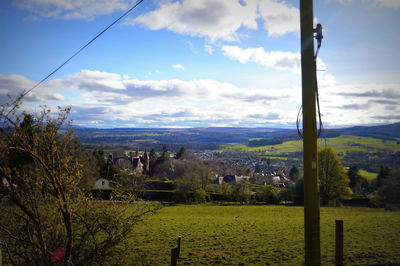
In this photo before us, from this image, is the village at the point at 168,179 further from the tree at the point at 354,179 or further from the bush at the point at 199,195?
the tree at the point at 354,179

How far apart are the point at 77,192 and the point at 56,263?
161 cm

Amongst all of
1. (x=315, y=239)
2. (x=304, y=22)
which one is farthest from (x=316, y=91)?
(x=315, y=239)

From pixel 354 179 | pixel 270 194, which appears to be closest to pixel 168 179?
pixel 270 194

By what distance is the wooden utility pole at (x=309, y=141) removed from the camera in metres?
3.85

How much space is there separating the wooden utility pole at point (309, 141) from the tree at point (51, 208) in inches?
169

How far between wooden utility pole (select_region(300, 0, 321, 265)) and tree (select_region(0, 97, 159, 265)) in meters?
4.29

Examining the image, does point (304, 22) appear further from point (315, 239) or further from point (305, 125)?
point (315, 239)

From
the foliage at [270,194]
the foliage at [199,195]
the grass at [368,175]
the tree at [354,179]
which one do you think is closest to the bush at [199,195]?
the foliage at [199,195]

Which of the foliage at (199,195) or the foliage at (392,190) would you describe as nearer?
the foliage at (392,190)

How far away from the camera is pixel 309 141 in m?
3.94

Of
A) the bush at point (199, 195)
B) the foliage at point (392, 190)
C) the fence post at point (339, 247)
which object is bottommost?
A: the bush at point (199, 195)

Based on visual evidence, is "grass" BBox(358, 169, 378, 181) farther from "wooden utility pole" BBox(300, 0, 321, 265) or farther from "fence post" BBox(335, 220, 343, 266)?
"wooden utility pole" BBox(300, 0, 321, 265)

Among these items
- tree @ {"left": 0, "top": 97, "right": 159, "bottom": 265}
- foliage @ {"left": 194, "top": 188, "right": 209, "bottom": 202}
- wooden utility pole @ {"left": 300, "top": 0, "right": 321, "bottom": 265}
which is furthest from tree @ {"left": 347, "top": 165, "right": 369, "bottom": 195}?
wooden utility pole @ {"left": 300, "top": 0, "right": 321, "bottom": 265}

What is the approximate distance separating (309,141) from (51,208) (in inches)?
250
